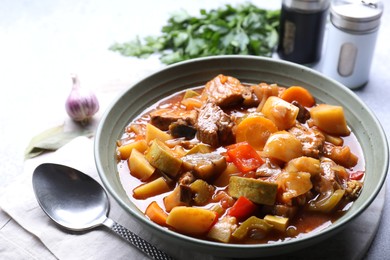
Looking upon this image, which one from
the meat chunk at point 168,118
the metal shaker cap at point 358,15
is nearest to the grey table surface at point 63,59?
the metal shaker cap at point 358,15

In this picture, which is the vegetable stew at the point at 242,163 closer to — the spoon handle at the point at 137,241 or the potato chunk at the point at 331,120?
the potato chunk at the point at 331,120

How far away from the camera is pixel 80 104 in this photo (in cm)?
395

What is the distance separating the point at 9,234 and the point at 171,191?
1.00 meters

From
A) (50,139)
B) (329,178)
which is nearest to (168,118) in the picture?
(50,139)

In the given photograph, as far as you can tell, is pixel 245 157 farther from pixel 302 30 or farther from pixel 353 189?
pixel 302 30

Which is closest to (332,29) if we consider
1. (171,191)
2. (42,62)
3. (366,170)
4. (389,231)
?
(366,170)

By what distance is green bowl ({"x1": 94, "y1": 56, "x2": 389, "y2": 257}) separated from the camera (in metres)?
2.70

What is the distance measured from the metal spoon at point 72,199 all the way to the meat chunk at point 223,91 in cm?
96

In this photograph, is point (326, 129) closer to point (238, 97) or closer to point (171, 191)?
point (238, 97)

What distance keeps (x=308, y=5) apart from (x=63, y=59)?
2.19 m

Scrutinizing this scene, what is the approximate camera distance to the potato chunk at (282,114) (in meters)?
3.43

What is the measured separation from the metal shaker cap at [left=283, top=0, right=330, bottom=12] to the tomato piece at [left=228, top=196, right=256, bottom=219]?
2135mm

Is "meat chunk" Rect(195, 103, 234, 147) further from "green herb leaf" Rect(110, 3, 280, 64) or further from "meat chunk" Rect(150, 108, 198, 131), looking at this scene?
"green herb leaf" Rect(110, 3, 280, 64)

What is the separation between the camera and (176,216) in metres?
2.88
